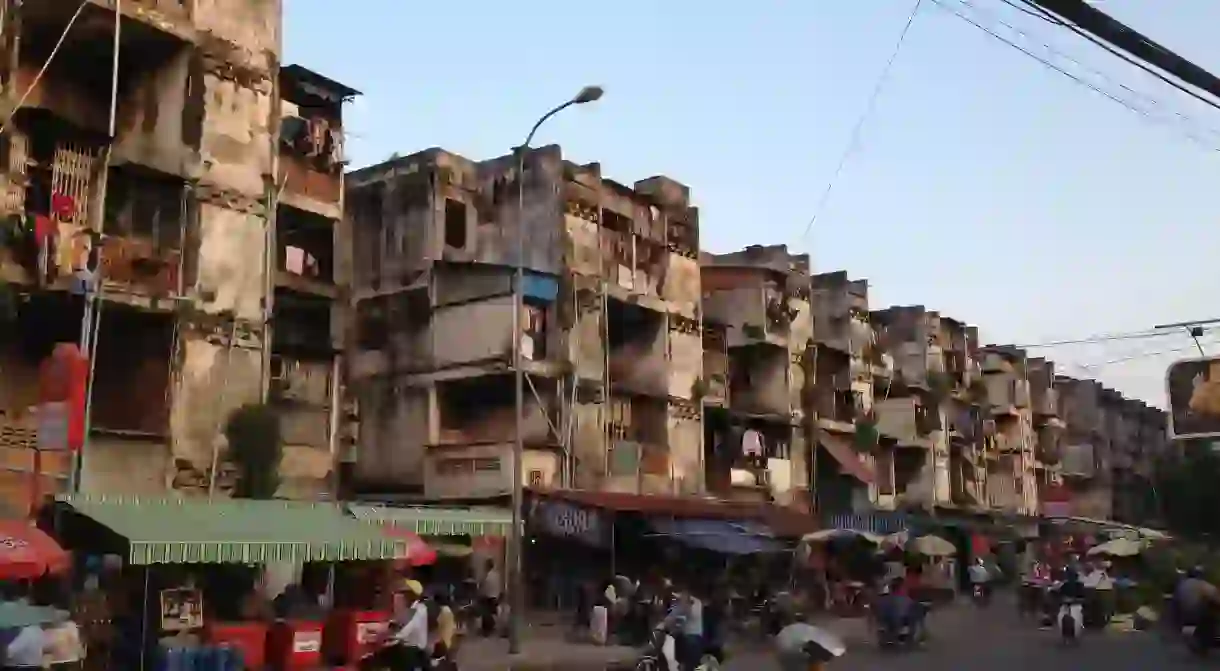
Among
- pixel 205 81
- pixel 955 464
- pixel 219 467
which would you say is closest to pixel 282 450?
pixel 219 467

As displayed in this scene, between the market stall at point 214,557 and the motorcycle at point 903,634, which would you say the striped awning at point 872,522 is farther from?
the market stall at point 214,557

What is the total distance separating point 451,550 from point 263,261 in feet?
26.5

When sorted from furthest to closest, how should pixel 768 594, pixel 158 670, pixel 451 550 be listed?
pixel 768 594
pixel 451 550
pixel 158 670

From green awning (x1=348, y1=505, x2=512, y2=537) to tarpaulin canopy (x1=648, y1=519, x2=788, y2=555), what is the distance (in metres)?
5.92

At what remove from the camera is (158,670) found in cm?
1576

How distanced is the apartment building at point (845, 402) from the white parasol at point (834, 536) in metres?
8.91

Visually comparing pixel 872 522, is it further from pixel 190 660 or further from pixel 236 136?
pixel 190 660

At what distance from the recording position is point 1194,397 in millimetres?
20781

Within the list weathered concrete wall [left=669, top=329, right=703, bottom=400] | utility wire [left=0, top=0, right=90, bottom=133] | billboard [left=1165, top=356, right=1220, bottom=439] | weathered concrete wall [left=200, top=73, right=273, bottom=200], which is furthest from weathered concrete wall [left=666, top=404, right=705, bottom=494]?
utility wire [left=0, top=0, right=90, bottom=133]

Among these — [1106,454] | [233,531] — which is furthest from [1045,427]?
[233,531]

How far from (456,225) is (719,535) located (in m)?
11.6

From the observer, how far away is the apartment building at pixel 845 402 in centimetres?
4362

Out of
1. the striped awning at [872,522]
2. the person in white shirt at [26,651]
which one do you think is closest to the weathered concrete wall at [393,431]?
the striped awning at [872,522]

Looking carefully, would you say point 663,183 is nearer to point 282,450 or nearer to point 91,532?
point 282,450
